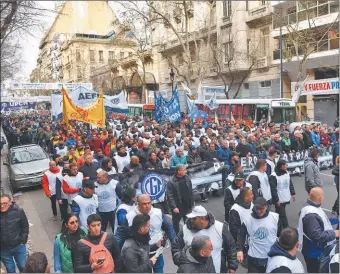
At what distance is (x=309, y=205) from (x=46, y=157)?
10364mm

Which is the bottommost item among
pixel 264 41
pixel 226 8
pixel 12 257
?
pixel 12 257

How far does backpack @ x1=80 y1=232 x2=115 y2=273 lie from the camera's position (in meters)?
3.68

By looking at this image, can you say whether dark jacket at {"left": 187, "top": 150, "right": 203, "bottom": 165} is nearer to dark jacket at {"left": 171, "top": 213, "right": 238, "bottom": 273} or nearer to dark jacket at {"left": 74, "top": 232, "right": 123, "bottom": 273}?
dark jacket at {"left": 171, "top": 213, "right": 238, "bottom": 273}

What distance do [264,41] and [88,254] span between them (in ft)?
98.0

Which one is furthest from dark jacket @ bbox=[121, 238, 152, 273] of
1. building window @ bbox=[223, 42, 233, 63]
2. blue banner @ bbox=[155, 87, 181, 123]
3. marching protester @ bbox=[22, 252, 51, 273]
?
building window @ bbox=[223, 42, 233, 63]

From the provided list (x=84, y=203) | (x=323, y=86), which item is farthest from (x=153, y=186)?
(x=323, y=86)

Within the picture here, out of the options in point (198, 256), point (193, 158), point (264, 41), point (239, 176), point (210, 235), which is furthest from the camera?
point (264, 41)

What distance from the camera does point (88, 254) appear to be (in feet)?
12.2

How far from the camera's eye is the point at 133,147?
423 inches

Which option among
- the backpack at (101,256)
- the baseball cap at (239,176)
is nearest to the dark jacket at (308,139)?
the baseball cap at (239,176)

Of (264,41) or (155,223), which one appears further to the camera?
(264,41)

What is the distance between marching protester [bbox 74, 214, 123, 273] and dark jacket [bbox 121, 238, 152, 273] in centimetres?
11

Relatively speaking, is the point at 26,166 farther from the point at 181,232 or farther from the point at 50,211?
the point at 181,232

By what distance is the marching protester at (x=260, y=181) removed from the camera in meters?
6.49
